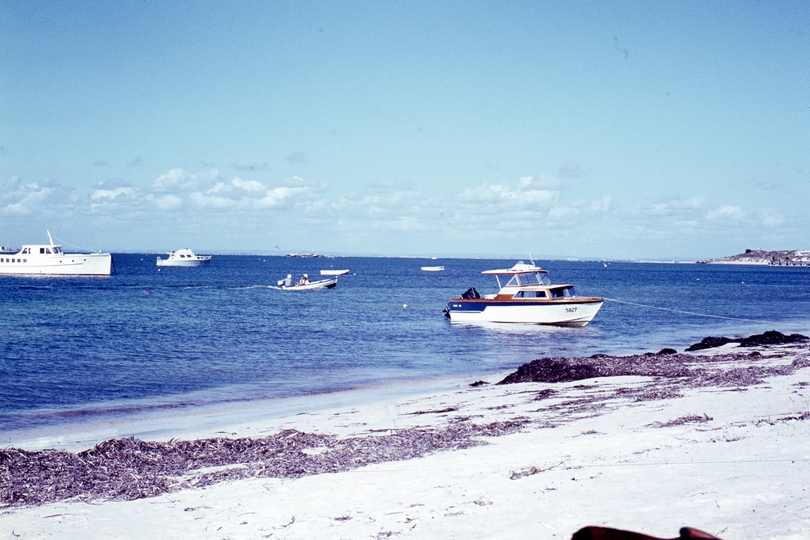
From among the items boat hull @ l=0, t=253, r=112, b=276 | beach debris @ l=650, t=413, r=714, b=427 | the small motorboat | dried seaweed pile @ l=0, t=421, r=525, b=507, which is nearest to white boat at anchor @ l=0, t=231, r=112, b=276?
boat hull @ l=0, t=253, r=112, b=276

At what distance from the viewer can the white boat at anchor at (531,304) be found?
1526 inches

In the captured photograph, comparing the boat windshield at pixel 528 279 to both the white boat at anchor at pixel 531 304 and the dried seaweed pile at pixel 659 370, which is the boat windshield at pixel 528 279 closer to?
the white boat at anchor at pixel 531 304

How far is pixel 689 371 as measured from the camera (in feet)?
55.6

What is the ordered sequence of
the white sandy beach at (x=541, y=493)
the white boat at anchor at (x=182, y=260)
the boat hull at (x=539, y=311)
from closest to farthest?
the white sandy beach at (x=541, y=493), the boat hull at (x=539, y=311), the white boat at anchor at (x=182, y=260)

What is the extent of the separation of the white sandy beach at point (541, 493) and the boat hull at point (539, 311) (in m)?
27.7

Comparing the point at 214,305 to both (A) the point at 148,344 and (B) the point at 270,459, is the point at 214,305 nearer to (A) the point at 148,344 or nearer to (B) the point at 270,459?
(A) the point at 148,344

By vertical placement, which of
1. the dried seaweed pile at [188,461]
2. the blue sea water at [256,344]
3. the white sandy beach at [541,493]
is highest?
the white sandy beach at [541,493]

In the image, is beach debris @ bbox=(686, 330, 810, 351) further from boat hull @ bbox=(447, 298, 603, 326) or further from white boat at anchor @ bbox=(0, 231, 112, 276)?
white boat at anchor @ bbox=(0, 231, 112, 276)

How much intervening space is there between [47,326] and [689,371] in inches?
1287

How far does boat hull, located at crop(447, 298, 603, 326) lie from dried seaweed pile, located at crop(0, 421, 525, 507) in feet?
93.4

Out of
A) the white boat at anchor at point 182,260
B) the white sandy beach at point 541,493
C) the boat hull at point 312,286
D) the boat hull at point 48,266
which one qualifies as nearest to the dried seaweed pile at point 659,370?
the white sandy beach at point 541,493

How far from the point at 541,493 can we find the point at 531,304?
3262cm

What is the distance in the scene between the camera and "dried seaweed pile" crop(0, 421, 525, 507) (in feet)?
26.6

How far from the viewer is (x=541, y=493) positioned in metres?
6.89
